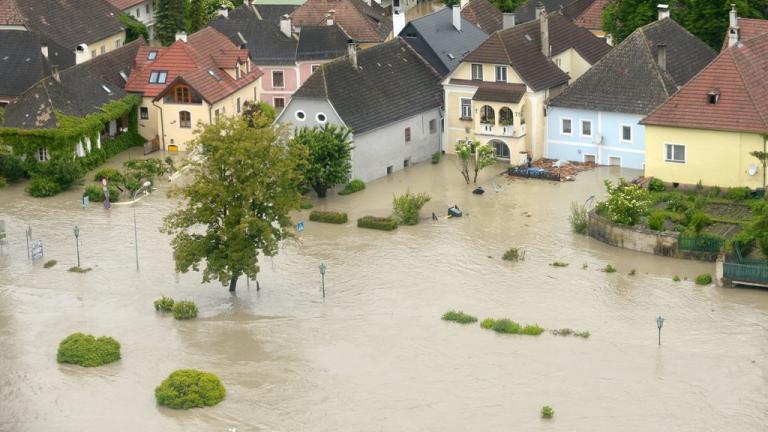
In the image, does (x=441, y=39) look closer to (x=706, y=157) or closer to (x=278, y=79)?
(x=278, y=79)

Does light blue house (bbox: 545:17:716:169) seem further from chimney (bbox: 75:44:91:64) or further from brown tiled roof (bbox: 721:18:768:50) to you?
chimney (bbox: 75:44:91:64)

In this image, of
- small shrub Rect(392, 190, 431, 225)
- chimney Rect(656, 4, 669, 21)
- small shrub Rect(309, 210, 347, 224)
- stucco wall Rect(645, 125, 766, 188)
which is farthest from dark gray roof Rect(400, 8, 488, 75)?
small shrub Rect(309, 210, 347, 224)

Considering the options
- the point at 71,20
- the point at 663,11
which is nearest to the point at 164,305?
the point at 663,11

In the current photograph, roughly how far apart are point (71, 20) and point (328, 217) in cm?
3002

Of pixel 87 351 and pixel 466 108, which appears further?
pixel 466 108

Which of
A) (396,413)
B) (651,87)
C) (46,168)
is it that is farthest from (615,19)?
(396,413)

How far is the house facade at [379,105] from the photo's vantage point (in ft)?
232

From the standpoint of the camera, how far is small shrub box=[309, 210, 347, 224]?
213ft

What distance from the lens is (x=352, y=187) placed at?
69.6 m

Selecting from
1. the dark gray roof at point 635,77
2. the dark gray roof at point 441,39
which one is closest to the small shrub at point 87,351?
the dark gray roof at point 635,77

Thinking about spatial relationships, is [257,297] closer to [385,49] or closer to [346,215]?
[346,215]

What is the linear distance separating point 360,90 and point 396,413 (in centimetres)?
2802

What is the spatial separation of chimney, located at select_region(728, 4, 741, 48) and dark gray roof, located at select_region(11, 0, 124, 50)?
3426 cm

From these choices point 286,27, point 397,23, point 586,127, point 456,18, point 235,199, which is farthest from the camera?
point 286,27
